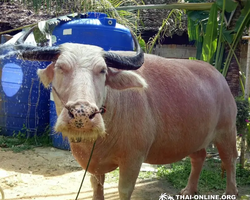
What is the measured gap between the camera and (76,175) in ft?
16.6

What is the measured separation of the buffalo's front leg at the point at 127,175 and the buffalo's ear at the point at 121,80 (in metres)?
0.72

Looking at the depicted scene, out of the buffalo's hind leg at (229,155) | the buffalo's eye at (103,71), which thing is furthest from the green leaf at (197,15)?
the buffalo's eye at (103,71)

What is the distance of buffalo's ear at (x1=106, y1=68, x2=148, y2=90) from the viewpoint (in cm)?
277

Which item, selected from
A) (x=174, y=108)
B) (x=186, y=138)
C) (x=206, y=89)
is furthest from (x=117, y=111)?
(x=206, y=89)

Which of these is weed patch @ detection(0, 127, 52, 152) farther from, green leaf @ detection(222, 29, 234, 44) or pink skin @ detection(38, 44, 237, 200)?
green leaf @ detection(222, 29, 234, 44)

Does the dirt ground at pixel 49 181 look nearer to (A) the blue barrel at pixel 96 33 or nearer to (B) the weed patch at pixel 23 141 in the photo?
(B) the weed patch at pixel 23 141

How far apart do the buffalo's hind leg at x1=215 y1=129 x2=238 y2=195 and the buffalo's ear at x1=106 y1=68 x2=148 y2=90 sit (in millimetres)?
1923

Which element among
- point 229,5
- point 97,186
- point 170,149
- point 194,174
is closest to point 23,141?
point 97,186

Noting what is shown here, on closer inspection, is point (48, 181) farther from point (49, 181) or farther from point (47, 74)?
point (47, 74)

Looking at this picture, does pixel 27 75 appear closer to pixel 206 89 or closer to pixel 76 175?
pixel 76 175

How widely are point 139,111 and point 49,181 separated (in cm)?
237

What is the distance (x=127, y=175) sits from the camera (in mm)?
2984

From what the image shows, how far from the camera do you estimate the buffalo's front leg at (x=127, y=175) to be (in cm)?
298

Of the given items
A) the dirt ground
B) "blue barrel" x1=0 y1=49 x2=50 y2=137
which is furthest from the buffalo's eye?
"blue barrel" x1=0 y1=49 x2=50 y2=137
